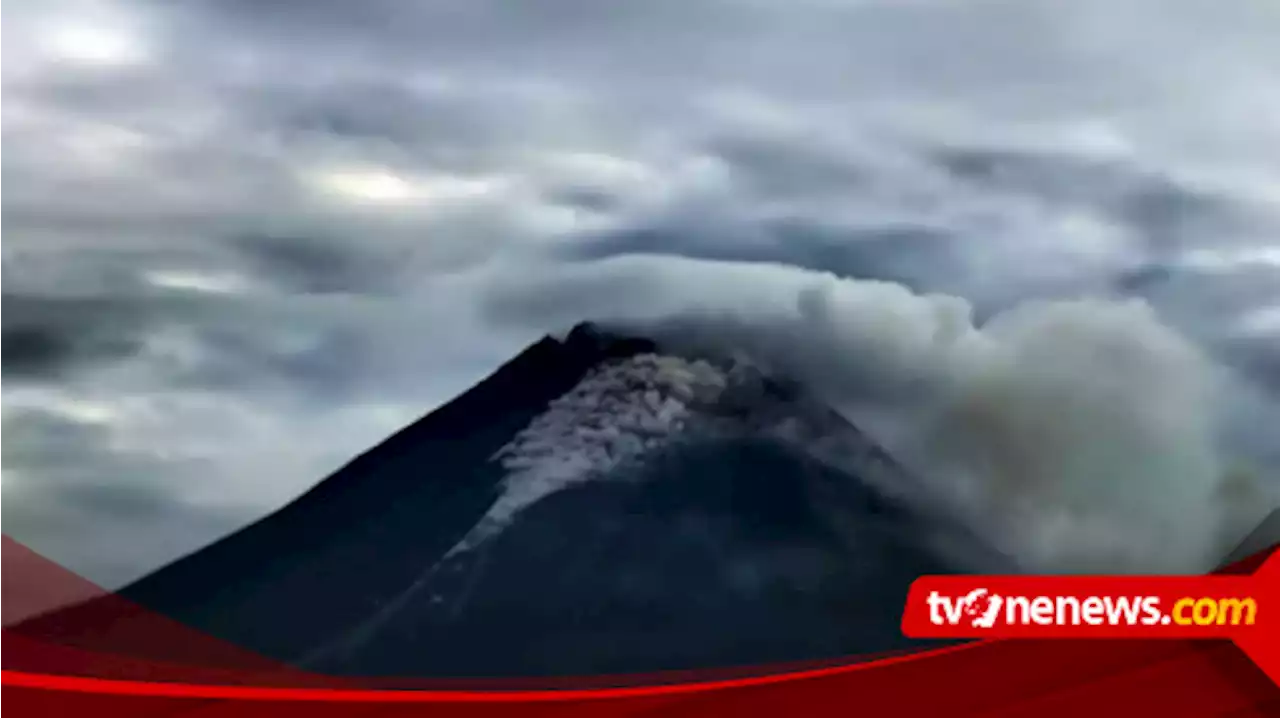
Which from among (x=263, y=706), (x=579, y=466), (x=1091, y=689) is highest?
(x=579, y=466)

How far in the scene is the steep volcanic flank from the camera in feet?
→ 50.3

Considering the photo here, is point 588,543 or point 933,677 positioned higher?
point 588,543

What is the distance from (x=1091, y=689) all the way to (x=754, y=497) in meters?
32.9

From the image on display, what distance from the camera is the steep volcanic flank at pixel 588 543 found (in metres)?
15.3

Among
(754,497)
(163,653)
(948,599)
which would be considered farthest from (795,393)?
(163,653)

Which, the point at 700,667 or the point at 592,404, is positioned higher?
the point at 592,404

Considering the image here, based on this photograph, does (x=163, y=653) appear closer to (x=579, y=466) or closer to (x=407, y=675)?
(x=407, y=675)

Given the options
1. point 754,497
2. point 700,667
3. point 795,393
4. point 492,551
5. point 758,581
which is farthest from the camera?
point 754,497

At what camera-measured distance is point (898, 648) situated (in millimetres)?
12398

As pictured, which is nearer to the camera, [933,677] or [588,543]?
[933,677]

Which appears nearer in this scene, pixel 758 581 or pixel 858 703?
pixel 858 703

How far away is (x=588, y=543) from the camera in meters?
35.5

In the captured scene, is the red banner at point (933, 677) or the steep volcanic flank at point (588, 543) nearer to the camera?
the red banner at point (933, 677)

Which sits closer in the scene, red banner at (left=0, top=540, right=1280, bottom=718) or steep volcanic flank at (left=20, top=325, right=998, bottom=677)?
red banner at (left=0, top=540, right=1280, bottom=718)
